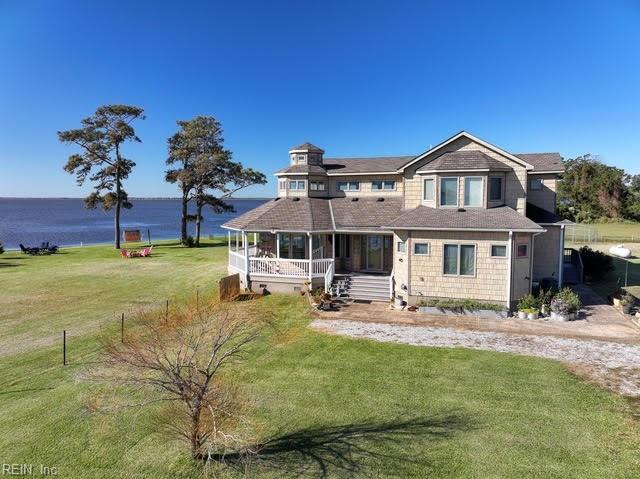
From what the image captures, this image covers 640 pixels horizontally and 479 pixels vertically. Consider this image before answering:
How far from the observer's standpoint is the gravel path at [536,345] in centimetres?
1077

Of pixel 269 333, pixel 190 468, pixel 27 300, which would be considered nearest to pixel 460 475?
pixel 190 468

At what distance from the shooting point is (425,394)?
9.76 m

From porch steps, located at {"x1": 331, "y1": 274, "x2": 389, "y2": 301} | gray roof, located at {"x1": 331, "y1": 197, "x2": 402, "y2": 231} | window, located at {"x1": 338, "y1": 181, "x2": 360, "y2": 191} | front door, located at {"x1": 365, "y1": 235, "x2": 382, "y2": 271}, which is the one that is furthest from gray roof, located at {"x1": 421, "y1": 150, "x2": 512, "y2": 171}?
porch steps, located at {"x1": 331, "y1": 274, "x2": 389, "y2": 301}

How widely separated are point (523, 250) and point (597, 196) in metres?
61.8

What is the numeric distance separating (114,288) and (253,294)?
7735 mm

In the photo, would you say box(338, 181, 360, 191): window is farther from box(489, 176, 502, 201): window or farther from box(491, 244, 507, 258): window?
box(491, 244, 507, 258): window

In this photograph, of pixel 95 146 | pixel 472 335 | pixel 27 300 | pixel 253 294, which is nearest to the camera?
pixel 472 335

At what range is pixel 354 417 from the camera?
8.72m

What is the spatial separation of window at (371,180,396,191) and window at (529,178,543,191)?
6.92 metres

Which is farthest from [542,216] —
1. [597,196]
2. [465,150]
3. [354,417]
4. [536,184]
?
[597,196]

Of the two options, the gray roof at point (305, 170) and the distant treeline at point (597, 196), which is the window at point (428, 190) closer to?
the gray roof at point (305, 170)

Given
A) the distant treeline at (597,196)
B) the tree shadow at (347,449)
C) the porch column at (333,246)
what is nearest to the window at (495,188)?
the porch column at (333,246)

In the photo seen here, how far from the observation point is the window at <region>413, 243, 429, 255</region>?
1736 centimetres

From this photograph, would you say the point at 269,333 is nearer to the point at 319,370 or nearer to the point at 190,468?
the point at 319,370
